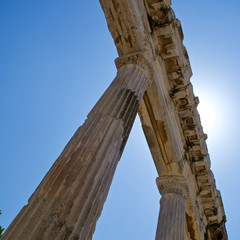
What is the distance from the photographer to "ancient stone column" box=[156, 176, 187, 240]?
353 inches

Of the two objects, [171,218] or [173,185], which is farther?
[173,185]

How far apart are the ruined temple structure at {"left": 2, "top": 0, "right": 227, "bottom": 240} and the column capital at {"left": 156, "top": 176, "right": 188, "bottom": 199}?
4 centimetres

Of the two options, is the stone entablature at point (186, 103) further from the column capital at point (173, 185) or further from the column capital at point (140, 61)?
the column capital at point (140, 61)

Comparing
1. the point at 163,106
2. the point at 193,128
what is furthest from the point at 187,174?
the point at 163,106

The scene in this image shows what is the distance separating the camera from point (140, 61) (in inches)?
336

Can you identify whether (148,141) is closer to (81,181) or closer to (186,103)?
(186,103)

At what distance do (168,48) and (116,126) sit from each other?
6.05 m

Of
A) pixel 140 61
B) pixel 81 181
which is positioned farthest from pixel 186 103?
pixel 81 181

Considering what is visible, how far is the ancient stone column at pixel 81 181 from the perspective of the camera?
11.6 ft

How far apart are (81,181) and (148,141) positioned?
23.2 feet

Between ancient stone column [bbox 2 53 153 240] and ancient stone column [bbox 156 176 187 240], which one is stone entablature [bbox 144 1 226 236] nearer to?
ancient stone column [bbox 156 176 187 240]

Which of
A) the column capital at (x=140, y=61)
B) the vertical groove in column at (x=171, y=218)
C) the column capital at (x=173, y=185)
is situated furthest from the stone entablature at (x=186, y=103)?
the vertical groove in column at (x=171, y=218)

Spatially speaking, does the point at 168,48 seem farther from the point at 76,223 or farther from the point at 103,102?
the point at 76,223

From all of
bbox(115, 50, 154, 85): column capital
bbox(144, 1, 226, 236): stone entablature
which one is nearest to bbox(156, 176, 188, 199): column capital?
bbox(144, 1, 226, 236): stone entablature
